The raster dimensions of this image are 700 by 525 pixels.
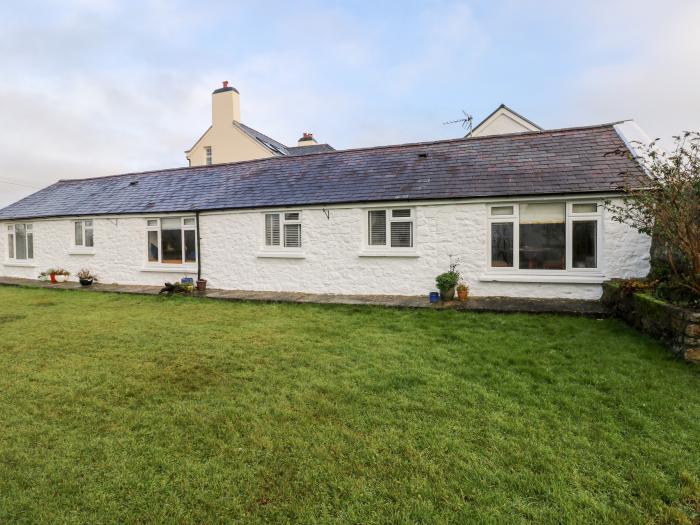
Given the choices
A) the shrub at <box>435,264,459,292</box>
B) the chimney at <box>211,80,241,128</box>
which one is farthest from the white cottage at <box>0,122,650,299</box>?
the chimney at <box>211,80,241,128</box>

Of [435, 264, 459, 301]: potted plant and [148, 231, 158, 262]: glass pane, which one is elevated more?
[148, 231, 158, 262]: glass pane

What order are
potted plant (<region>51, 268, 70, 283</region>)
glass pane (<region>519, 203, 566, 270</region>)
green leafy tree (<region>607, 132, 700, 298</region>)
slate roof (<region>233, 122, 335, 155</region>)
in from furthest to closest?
slate roof (<region>233, 122, 335, 155</region>) → potted plant (<region>51, 268, 70, 283</region>) → glass pane (<region>519, 203, 566, 270</region>) → green leafy tree (<region>607, 132, 700, 298</region>)

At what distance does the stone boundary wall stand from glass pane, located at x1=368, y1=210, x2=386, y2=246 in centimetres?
536

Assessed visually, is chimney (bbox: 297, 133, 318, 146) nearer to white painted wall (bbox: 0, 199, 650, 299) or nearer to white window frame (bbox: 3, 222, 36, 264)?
white painted wall (bbox: 0, 199, 650, 299)

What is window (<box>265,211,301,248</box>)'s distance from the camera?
10.8 metres

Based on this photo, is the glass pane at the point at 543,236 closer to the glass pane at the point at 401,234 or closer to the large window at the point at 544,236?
the large window at the point at 544,236

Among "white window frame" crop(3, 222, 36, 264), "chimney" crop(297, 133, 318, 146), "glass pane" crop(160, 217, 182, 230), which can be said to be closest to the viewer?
"glass pane" crop(160, 217, 182, 230)

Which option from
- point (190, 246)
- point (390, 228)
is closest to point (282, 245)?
point (390, 228)

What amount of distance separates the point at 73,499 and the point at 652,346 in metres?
6.67

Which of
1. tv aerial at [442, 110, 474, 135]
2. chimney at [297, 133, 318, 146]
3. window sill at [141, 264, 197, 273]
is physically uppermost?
chimney at [297, 133, 318, 146]

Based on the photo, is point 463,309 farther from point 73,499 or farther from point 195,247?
point 195,247

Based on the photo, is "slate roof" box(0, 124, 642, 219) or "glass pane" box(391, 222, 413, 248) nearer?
"slate roof" box(0, 124, 642, 219)

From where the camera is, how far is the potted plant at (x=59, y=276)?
13711 mm

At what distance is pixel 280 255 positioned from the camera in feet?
35.2
